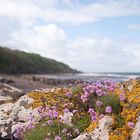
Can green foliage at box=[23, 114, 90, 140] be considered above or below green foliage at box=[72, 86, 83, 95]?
below

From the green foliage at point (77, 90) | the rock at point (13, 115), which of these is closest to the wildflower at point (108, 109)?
the green foliage at point (77, 90)

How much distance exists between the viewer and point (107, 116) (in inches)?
435

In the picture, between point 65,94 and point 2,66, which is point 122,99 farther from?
point 2,66

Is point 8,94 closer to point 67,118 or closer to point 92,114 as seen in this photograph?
point 67,118

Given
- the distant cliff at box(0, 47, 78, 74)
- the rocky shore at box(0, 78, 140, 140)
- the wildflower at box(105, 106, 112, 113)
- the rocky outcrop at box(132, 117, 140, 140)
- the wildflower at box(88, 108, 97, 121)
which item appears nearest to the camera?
the rocky outcrop at box(132, 117, 140, 140)

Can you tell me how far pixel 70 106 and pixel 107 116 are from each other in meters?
2.16

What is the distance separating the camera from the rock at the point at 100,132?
10508 millimetres

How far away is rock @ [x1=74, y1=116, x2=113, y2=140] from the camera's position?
1051 cm

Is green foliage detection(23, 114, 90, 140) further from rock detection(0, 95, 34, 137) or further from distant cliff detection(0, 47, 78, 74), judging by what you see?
distant cliff detection(0, 47, 78, 74)

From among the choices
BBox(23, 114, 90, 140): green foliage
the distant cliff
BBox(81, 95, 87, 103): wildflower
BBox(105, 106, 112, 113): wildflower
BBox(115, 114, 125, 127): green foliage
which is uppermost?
the distant cliff

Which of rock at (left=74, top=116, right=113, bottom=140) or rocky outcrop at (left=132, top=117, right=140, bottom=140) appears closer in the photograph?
rocky outcrop at (left=132, top=117, right=140, bottom=140)

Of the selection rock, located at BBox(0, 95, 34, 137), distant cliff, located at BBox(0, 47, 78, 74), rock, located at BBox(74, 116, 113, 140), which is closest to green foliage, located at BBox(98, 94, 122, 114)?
rock, located at BBox(74, 116, 113, 140)

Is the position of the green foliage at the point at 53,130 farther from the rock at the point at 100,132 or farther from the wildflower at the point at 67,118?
the rock at the point at 100,132

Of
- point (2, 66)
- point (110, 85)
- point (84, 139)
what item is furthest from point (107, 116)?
point (2, 66)
